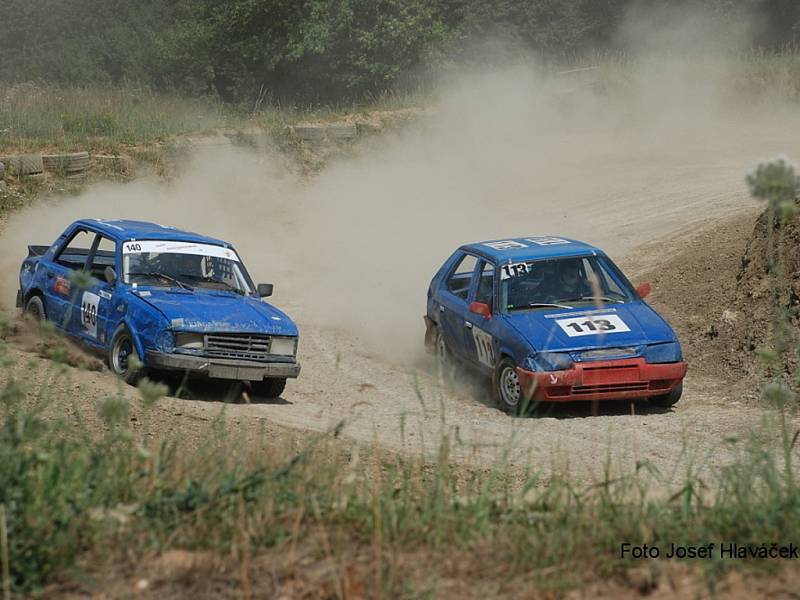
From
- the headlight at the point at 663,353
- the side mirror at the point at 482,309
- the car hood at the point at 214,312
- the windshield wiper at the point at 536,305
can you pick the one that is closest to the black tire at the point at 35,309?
the car hood at the point at 214,312

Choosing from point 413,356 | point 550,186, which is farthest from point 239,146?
point 413,356

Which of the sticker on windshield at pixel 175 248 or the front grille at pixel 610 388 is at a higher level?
the sticker on windshield at pixel 175 248

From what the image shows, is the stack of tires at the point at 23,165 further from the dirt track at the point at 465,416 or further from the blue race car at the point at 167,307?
the dirt track at the point at 465,416

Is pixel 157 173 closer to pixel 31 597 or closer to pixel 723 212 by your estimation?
pixel 723 212

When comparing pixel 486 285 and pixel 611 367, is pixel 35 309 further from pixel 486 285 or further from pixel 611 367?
pixel 611 367

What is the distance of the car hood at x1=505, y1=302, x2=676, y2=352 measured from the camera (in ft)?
36.6

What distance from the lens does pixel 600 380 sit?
433 inches

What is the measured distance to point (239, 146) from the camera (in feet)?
91.0

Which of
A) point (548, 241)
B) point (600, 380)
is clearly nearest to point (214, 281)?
point (548, 241)

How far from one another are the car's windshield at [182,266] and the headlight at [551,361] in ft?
11.2

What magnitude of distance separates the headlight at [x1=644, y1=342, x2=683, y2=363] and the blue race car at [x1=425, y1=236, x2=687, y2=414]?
12 millimetres

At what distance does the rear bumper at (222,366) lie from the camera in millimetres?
11141

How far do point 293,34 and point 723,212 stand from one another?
19.9 metres

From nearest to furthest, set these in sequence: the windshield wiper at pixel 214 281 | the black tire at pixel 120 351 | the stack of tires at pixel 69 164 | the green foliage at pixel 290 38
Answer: the black tire at pixel 120 351, the windshield wiper at pixel 214 281, the stack of tires at pixel 69 164, the green foliage at pixel 290 38
